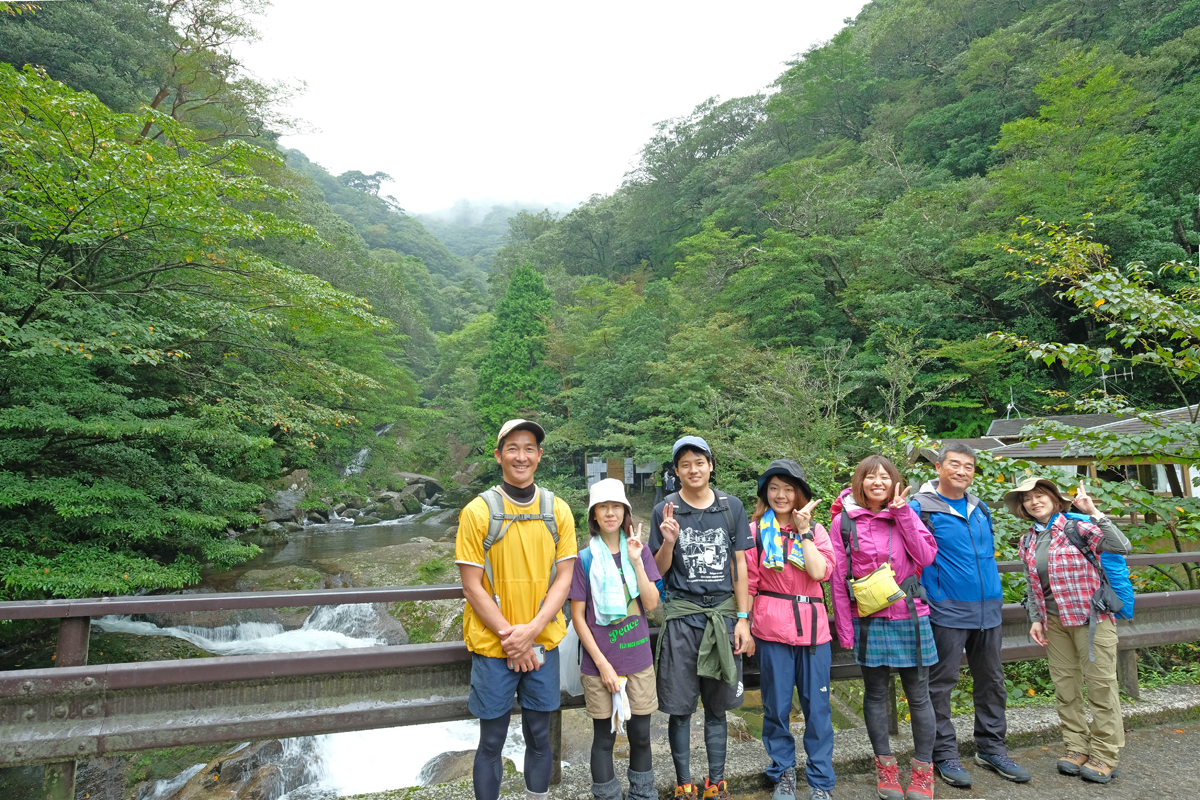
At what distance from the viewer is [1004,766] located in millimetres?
2859

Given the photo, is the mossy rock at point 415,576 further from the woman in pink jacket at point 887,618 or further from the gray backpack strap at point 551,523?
the woman in pink jacket at point 887,618

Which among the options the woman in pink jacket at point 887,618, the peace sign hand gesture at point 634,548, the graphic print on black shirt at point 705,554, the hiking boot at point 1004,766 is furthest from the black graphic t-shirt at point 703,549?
the hiking boot at point 1004,766

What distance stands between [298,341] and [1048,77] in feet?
82.6

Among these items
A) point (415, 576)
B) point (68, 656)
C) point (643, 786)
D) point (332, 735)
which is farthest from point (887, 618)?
point (415, 576)

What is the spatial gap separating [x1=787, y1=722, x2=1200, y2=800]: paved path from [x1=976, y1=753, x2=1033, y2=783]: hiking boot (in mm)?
29

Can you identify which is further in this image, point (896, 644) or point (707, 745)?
point (896, 644)

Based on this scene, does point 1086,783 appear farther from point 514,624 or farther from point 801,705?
point 514,624

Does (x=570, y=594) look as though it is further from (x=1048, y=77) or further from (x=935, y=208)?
(x=1048, y=77)

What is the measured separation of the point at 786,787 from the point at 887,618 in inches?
36.4

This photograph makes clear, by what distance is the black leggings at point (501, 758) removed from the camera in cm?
236

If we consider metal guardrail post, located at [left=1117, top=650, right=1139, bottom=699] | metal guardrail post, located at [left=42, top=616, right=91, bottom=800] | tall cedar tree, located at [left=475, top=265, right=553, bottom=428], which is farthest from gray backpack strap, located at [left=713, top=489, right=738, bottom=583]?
tall cedar tree, located at [left=475, top=265, right=553, bottom=428]

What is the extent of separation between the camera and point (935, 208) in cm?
1922

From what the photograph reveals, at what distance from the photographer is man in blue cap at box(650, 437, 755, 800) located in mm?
2586

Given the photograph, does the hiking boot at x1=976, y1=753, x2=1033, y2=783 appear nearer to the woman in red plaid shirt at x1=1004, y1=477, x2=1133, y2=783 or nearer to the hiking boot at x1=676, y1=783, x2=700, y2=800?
the woman in red plaid shirt at x1=1004, y1=477, x2=1133, y2=783
